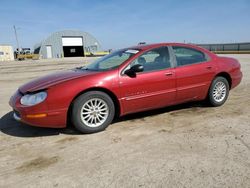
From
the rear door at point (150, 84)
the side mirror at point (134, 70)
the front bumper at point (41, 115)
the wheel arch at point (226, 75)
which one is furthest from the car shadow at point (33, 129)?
the wheel arch at point (226, 75)

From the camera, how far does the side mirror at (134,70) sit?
415 centimetres

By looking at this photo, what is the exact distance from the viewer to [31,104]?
3.71 m

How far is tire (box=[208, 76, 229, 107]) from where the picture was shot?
5184mm

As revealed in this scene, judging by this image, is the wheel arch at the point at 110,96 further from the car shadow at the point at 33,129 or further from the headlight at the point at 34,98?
the headlight at the point at 34,98

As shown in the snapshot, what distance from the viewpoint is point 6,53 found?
205 feet

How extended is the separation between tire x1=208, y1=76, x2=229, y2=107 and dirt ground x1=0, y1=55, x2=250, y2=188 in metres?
0.49

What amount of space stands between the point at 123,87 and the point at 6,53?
66.8 metres

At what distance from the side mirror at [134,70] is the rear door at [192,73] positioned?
0.87m

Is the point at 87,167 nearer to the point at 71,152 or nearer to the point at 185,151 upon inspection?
the point at 71,152

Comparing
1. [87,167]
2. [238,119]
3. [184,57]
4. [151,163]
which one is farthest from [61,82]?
[238,119]

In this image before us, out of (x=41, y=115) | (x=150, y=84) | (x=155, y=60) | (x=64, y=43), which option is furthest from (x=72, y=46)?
(x=41, y=115)

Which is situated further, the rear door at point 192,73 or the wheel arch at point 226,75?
the wheel arch at point 226,75

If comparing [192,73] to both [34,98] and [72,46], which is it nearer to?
[34,98]

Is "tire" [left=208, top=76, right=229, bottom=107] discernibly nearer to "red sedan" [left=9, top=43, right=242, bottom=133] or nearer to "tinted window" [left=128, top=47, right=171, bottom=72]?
"red sedan" [left=9, top=43, right=242, bottom=133]
